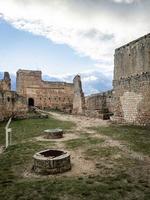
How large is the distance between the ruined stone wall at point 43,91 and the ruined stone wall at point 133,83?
53.2 ft

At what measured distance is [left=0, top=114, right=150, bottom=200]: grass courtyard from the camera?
6.06 metres

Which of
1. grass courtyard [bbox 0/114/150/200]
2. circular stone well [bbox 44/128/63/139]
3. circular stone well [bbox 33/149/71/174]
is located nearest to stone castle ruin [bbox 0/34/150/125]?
grass courtyard [bbox 0/114/150/200]

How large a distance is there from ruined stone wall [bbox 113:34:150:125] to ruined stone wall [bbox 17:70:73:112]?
16.2 metres

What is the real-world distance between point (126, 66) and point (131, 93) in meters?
1.91

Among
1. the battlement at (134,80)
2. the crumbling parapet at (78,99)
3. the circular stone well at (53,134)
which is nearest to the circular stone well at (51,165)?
the circular stone well at (53,134)

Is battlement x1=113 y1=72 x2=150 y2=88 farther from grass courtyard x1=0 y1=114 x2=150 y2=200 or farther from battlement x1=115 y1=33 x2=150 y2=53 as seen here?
grass courtyard x1=0 y1=114 x2=150 y2=200

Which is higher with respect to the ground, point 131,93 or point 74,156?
point 131,93

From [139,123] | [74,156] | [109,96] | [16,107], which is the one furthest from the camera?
[109,96]

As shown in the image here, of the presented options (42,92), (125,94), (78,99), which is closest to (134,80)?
(125,94)

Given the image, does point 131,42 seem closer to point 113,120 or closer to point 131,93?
point 131,93

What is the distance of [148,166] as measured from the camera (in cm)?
830

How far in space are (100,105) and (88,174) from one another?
804 inches

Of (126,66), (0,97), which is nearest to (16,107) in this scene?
(0,97)

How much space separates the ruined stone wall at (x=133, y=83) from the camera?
17.4 metres
